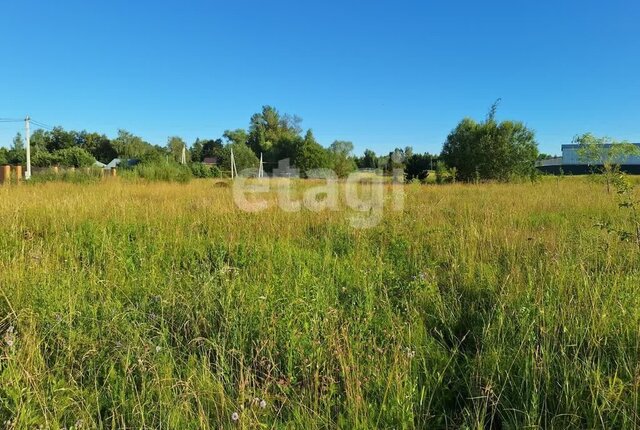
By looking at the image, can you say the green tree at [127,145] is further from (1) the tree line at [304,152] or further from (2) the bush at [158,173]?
(2) the bush at [158,173]

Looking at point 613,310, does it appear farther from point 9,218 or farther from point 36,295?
point 9,218

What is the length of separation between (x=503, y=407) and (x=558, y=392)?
0.24 m

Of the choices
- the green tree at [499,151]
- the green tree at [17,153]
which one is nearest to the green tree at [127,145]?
the green tree at [17,153]

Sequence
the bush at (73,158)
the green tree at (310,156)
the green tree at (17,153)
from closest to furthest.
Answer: the bush at (73,158)
the green tree at (310,156)
the green tree at (17,153)

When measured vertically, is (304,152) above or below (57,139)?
below

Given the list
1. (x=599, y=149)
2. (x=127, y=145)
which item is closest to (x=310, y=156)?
(x=599, y=149)

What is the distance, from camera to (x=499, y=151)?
19938 millimetres

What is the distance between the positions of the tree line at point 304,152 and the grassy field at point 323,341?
1386 centimetres

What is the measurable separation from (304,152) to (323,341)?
130ft

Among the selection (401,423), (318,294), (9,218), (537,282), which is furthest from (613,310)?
(9,218)

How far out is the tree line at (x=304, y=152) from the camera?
65.6 feet

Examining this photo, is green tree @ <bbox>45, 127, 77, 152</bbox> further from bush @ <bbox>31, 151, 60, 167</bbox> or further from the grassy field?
the grassy field

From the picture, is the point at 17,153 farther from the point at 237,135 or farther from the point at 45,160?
the point at 237,135

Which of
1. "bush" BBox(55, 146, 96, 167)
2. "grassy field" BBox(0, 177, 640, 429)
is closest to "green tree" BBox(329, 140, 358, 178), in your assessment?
"bush" BBox(55, 146, 96, 167)
